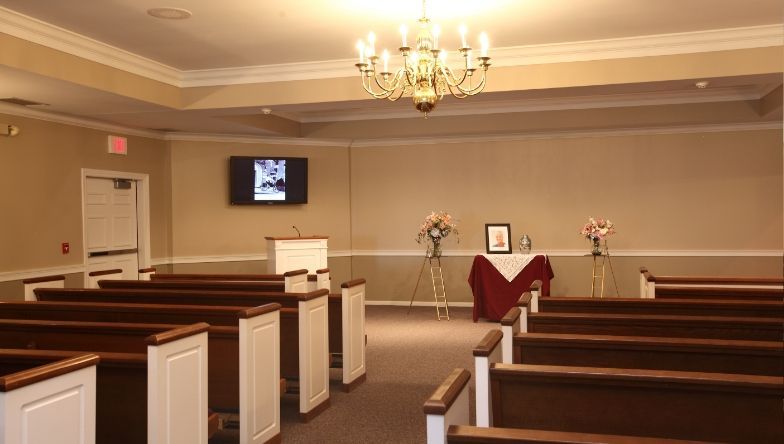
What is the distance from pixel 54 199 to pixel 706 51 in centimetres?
661

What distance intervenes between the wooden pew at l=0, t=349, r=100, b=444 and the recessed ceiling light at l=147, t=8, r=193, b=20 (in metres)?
3.22

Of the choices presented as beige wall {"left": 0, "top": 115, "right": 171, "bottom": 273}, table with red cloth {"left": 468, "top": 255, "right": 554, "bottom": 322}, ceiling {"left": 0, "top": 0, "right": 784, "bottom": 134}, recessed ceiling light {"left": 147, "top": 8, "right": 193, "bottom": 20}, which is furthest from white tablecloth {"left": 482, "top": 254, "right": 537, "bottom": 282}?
recessed ceiling light {"left": 147, "top": 8, "right": 193, "bottom": 20}

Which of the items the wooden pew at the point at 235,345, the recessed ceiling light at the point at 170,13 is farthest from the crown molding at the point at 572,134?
the wooden pew at the point at 235,345

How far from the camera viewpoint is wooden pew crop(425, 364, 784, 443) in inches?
102

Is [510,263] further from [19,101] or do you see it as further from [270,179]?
[19,101]

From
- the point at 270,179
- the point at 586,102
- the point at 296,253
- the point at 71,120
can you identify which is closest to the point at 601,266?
the point at 586,102

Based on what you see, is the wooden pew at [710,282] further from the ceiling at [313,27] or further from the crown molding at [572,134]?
the crown molding at [572,134]

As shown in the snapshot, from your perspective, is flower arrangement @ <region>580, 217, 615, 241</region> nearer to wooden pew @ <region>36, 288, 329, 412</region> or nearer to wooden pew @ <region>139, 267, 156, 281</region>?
wooden pew @ <region>36, 288, 329, 412</region>

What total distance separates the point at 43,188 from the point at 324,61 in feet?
10.6

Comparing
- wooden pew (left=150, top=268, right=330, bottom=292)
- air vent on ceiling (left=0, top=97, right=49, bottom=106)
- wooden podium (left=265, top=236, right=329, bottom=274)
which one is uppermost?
air vent on ceiling (left=0, top=97, right=49, bottom=106)

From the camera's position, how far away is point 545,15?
5551 mm

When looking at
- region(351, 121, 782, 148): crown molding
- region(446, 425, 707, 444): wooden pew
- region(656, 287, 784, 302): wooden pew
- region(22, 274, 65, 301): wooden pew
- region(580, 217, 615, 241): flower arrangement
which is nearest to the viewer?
region(446, 425, 707, 444): wooden pew

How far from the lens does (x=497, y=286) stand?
8.79m

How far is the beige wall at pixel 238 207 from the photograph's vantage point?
9312 millimetres
